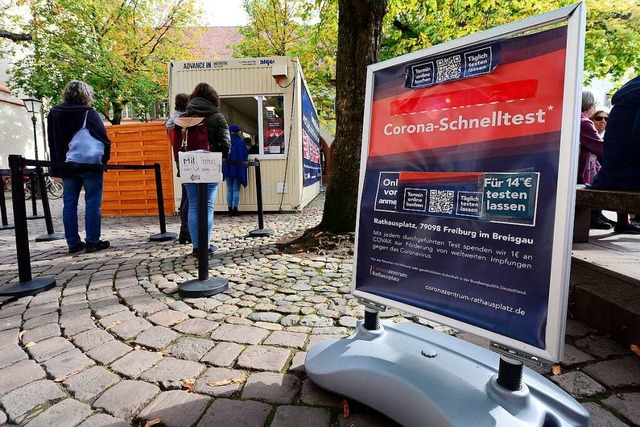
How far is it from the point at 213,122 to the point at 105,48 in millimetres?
17430

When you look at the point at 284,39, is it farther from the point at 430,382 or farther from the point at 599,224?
the point at 430,382

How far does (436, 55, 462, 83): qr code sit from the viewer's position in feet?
4.55

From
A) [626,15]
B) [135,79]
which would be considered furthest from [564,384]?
[135,79]

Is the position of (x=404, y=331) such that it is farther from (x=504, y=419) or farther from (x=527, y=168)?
(x=527, y=168)

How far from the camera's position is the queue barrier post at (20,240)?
2.90 m

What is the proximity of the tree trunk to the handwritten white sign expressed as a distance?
182cm

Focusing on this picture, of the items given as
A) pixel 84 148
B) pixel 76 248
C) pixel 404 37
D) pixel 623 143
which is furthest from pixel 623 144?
pixel 404 37

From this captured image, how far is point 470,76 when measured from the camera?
1.35m

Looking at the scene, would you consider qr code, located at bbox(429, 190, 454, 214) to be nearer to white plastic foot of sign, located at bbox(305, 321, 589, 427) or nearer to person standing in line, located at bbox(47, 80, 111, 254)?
white plastic foot of sign, located at bbox(305, 321, 589, 427)

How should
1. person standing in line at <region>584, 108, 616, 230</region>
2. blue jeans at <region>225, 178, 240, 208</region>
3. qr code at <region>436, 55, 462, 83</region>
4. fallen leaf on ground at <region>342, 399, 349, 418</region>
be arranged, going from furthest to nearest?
blue jeans at <region>225, 178, 240, 208</region>, person standing in line at <region>584, 108, 616, 230</region>, fallen leaf on ground at <region>342, 399, 349, 418</region>, qr code at <region>436, 55, 462, 83</region>

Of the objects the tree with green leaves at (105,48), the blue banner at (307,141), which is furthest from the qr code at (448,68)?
the tree with green leaves at (105,48)

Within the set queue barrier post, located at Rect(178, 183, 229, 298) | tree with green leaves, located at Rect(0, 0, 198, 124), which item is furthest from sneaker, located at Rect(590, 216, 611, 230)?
tree with green leaves, located at Rect(0, 0, 198, 124)

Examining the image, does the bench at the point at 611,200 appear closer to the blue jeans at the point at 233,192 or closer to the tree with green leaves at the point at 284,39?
the blue jeans at the point at 233,192

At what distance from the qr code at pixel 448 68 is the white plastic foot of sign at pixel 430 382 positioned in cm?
114
